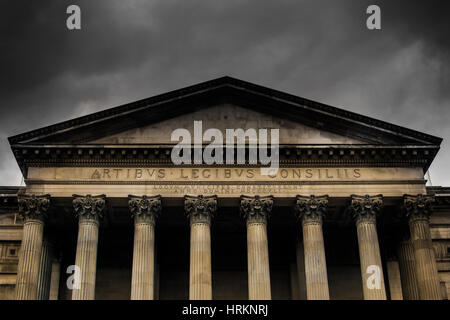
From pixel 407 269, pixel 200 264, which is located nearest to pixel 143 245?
pixel 200 264

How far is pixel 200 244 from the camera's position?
117 feet

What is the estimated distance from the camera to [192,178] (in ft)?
123

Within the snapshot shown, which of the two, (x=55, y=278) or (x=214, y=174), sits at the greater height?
(x=214, y=174)

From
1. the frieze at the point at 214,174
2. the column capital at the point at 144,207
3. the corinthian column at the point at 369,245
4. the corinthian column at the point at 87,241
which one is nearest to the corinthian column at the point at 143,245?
the column capital at the point at 144,207

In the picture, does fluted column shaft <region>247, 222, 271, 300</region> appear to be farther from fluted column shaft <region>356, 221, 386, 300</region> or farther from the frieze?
fluted column shaft <region>356, 221, 386, 300</region>

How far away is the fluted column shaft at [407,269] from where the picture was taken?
38.9 metres

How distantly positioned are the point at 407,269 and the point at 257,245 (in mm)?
10258

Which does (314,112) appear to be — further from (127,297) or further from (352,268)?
(127,297)

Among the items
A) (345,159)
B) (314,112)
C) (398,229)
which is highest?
(314,112)

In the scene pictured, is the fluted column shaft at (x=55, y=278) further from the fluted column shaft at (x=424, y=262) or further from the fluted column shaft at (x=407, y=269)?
the fluted column shaft at (x=424, y=262)

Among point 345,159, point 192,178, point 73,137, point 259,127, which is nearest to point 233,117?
point 259,127

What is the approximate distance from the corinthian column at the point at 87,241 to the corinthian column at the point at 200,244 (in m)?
5.06

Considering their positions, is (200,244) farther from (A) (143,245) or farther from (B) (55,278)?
(B) (55,278)
